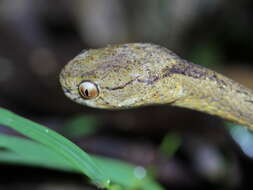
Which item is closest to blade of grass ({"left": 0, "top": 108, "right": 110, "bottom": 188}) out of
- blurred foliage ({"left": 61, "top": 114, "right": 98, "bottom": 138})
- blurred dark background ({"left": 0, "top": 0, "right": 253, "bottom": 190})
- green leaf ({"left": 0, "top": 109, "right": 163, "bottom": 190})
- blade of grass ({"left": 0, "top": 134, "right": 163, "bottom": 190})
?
green leaf ({"left": 0, "top": 109, "right": 163, "bottom": 190})

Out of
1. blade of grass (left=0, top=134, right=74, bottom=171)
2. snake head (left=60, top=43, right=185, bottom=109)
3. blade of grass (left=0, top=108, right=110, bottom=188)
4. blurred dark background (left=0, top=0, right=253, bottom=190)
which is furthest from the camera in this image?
blurred dark background (left=0, top=0, right=253, bottom=190)

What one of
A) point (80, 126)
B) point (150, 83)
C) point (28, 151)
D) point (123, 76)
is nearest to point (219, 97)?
point (150, 83)

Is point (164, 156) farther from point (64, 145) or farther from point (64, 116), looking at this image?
point (64, 145)

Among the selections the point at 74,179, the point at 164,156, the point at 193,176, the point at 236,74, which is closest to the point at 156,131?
the point at 164,156

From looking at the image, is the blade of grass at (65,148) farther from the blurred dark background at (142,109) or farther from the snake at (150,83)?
the blurred dark background at (142,109)

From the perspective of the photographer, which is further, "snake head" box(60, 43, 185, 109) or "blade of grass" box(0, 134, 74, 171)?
"snake head" box(60, 43, 185, 109)

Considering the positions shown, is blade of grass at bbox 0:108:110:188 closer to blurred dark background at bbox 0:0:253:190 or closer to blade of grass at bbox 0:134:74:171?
blade of grass at bbox 0:134:74:171

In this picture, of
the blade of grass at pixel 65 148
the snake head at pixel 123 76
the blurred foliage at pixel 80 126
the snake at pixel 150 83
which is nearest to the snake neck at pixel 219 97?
the snake at pixel 150 83
